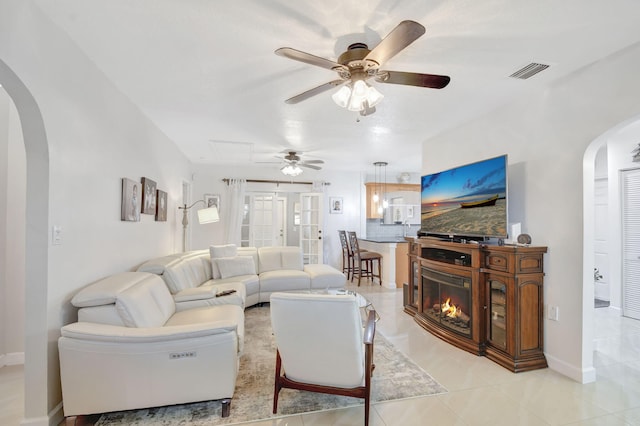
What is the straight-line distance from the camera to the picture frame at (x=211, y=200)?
6.65 m

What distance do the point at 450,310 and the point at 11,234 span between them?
443 cm

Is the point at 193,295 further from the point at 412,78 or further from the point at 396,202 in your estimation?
the point at 396,202

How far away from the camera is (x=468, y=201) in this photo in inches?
127

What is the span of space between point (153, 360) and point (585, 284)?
3253 mm

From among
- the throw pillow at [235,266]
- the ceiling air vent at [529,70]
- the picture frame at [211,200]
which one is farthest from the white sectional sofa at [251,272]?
the ceiling air vent at [529,70]

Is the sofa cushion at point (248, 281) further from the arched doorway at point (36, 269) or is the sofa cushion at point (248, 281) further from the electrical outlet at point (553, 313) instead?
the electrical outlet at point (553, 313)

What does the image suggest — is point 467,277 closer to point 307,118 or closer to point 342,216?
point 307,118

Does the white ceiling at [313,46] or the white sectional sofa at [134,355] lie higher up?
the white ceiling at [313,46]

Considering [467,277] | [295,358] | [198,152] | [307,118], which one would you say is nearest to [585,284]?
[467,277]

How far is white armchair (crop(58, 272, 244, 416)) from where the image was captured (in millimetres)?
1807

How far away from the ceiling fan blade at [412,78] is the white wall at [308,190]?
16.6 feet

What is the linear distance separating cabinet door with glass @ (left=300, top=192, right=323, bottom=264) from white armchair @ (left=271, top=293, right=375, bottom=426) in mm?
4959

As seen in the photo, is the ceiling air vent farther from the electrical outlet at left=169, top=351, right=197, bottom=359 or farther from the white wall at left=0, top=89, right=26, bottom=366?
the white wall at left=0, top=89, right=26, bottom=366

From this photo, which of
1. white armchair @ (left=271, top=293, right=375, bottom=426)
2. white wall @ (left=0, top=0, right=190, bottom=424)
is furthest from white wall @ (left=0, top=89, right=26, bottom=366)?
white armchair @ (left=271, top=293, right=375, bottom=426)
